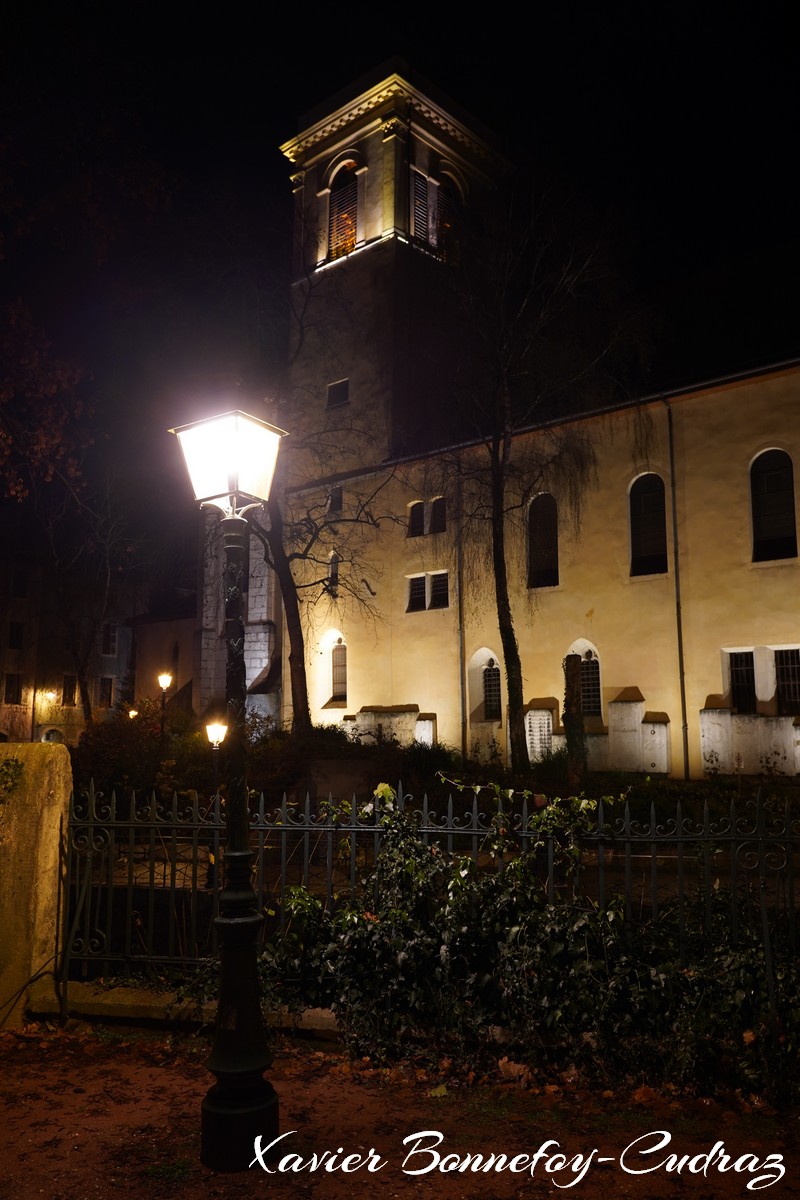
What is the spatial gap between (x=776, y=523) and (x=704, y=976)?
2005cm

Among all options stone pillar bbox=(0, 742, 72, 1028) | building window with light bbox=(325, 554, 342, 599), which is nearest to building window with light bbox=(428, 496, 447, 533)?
building window with light bbox=(325, 554, 342, 599)

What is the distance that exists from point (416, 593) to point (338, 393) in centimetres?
904

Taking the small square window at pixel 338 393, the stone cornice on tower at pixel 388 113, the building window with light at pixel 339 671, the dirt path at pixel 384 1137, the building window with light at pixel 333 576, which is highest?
the stone cornice on tower at pixel 388 113

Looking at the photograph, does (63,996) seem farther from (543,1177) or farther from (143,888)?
(543,1177)

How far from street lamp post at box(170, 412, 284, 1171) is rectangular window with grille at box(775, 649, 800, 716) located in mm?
19715

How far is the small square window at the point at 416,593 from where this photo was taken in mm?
30741

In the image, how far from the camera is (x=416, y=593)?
3105 cm

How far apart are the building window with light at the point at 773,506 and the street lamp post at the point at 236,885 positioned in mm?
20299

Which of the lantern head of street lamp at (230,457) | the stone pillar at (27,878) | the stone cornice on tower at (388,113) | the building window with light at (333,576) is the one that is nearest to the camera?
the lantern head of street lamp at (230,457)

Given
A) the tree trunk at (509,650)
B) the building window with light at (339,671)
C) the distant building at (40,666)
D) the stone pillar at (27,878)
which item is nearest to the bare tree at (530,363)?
the tree trunk at (509,650)

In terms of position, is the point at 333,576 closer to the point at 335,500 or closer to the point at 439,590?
the point at 335,500

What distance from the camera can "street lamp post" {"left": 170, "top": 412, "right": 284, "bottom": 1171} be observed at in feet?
15.4

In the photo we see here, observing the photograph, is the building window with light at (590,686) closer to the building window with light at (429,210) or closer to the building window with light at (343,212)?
the building window with light at (429,210)

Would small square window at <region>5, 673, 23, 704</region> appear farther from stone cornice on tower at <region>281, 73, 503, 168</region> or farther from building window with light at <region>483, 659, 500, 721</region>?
building window with light at <region>483, 659, 500, 721</region>
